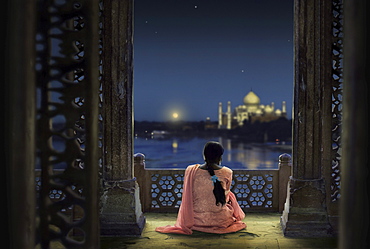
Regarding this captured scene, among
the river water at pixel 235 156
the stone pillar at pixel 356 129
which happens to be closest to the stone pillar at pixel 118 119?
the stone pillar at pixel 356 129

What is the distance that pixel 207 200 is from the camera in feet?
12.3

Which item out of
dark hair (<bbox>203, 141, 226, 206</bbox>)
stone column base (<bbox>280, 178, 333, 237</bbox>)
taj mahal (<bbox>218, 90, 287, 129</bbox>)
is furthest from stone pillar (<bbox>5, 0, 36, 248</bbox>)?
taj mahal (<bbox>218, 90, 287, 129</bbox>)

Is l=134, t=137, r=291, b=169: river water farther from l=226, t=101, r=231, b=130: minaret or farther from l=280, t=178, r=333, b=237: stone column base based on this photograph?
l=280, t=178, r=333, b=237: stone column base

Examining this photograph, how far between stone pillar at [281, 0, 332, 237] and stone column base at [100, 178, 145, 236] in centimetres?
166

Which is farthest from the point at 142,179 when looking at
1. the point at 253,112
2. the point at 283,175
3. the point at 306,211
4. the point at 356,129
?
the point at 253,112

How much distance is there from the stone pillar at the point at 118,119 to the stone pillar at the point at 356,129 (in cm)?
283

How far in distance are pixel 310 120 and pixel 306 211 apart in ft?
3.32

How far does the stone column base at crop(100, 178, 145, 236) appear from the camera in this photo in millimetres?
3670

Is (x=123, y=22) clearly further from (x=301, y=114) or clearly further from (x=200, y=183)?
(x=301, y=114)

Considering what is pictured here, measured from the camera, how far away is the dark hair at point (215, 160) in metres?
3.68

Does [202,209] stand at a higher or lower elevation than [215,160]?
lower

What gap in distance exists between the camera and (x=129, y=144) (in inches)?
151

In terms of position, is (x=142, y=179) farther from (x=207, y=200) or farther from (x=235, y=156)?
(x=235, y=156)

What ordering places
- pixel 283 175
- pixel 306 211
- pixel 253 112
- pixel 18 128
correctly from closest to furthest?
pixel 18 128, pixel 306 211, pixel 283 175, pixel 253 112
